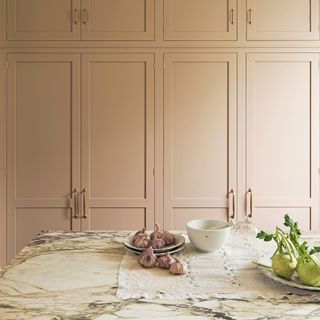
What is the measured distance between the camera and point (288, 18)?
2.50 meters

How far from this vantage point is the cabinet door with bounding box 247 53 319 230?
8.23ft

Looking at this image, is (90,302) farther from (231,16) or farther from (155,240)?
(231,16)

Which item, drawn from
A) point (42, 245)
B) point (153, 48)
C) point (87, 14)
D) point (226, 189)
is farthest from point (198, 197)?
point (87, 14)

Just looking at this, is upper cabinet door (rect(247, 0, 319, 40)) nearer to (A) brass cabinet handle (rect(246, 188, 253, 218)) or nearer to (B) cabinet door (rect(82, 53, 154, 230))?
(B) cabinet door (rect(82, 53, 154, 230))

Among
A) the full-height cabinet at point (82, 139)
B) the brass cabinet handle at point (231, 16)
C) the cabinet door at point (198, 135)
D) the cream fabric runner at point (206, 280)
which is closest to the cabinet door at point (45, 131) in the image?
the full-height cabinet at point (82, 139)

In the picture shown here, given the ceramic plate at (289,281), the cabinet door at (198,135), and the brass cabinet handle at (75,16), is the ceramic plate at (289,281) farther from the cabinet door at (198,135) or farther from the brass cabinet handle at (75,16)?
the brass cabinet handle at (75,16)

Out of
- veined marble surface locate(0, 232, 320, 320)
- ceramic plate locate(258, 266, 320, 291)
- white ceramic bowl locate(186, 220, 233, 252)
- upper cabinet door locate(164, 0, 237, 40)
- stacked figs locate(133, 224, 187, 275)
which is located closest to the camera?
veined marble surface locate(0, 232, 320, 320)

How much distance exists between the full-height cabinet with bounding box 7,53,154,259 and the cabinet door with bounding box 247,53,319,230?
726 millimetres

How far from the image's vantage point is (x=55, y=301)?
36.2 inches

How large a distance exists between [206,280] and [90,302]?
350 mm

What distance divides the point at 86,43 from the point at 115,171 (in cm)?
92

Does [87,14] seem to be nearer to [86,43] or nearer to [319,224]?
[86,43]

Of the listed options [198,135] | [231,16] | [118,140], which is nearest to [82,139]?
[118,140]

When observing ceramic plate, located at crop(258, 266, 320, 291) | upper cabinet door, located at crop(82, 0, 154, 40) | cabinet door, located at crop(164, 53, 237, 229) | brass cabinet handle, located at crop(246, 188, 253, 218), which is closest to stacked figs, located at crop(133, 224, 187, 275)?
ceramic plate, located at crop(258, 266, 320, 291)
